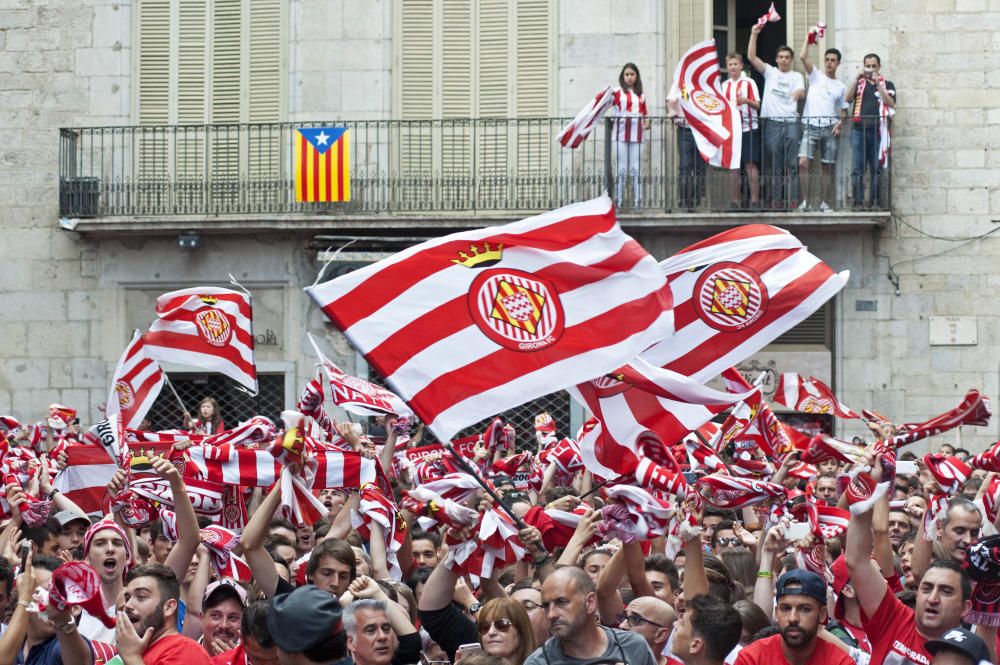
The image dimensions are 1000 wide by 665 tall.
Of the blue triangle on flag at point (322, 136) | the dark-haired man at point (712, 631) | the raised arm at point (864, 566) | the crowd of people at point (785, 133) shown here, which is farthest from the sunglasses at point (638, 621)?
the blue triangle on flag at point (322, 136)

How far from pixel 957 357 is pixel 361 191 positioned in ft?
25.0

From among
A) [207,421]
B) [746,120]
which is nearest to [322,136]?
[207,421]

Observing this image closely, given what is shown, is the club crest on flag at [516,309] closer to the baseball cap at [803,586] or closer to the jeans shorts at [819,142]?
the baseball cap at [803,586]

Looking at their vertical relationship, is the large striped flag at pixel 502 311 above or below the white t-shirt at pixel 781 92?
below

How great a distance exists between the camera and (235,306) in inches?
619

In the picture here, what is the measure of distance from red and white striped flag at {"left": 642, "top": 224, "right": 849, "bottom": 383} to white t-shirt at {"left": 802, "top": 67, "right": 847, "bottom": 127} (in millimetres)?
8627

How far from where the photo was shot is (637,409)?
1081 centimetres

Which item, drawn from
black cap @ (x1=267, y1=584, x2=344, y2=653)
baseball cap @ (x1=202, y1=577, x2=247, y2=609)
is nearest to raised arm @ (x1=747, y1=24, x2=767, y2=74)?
baseball cap @ (x1=202, y1=577, x2=247, y2=609)

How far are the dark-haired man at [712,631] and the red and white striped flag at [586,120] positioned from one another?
13027 millimetres

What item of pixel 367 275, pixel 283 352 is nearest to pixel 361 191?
pixel 283 352

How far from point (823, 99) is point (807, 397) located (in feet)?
16.6

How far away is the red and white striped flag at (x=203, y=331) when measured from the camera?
15.6 metres

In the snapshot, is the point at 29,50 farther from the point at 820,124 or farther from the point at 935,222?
the point at 935,222

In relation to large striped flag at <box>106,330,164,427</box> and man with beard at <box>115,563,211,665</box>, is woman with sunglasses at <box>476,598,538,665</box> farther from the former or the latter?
large striped flag at <box>106,330,164,427</box>
